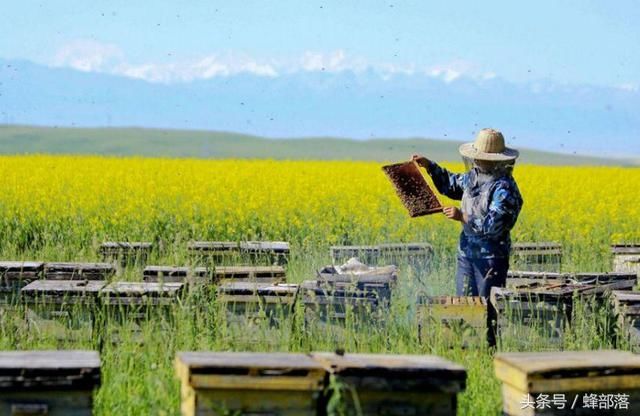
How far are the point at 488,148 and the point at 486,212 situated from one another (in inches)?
19.1

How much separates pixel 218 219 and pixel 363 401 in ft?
33.4

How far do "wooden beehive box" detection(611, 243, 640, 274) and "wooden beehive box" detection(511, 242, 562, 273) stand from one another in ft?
1.80

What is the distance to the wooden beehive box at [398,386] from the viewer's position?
4.81 m

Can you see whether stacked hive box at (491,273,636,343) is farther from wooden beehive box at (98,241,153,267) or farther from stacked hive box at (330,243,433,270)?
wooden beehive box at (98,241,153,267)

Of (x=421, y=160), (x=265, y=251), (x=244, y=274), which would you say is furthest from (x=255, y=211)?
(x=421, y=160)

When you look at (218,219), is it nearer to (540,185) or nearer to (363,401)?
(540,185)

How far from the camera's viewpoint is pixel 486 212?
8125mm

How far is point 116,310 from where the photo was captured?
7.54 m

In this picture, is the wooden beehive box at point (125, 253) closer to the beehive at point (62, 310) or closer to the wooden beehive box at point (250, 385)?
the beehive at point (62, 310)

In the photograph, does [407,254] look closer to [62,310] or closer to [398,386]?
[62,310]

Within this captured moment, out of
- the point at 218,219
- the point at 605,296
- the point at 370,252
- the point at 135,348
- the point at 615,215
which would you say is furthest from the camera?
the point at 615,215

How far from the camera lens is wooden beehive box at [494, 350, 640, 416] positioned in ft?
16.1

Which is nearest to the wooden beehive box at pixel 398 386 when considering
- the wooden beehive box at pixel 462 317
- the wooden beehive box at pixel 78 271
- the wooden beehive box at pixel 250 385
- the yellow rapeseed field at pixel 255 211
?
the wooden beehive box at pixel 250 385

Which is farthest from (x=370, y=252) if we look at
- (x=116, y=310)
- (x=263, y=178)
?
(x=263, y=178)
